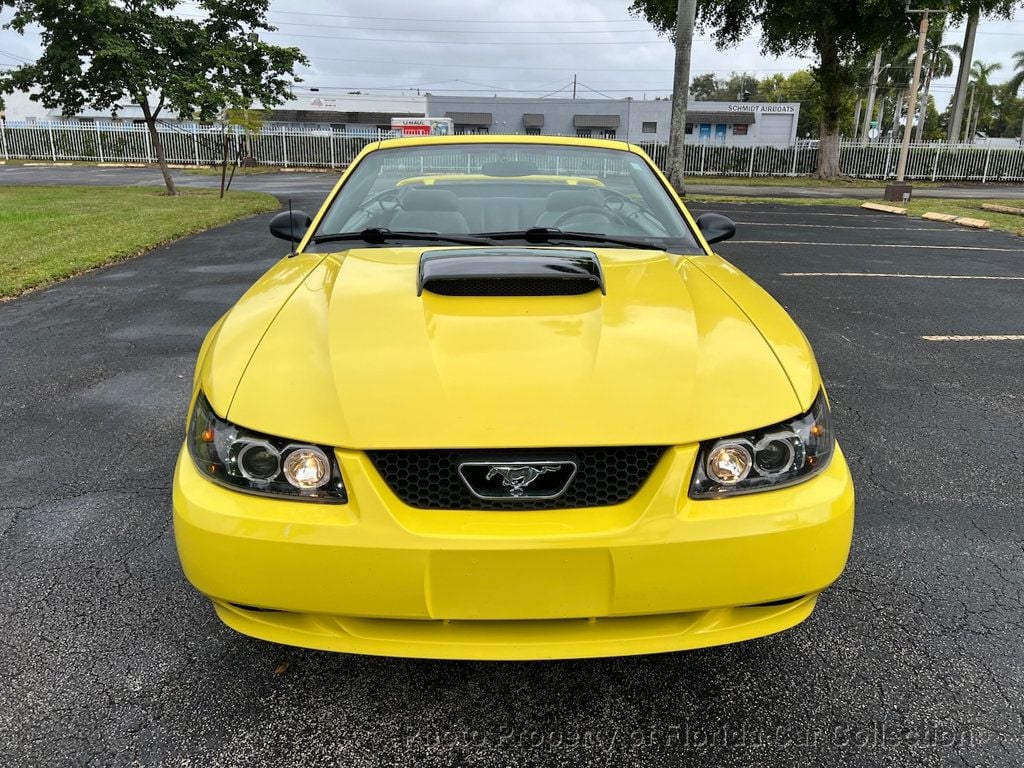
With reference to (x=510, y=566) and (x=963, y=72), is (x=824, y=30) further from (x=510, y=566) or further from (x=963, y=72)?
(x=510, y=566)

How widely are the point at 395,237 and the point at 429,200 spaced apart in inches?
12.8

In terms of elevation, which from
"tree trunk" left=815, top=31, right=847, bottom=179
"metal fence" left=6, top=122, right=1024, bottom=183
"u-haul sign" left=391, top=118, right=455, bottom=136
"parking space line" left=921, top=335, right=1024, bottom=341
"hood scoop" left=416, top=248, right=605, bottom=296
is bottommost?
"parking space line" left=921, top=335, right=1024, bottom=341

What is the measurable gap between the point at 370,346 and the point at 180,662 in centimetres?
111

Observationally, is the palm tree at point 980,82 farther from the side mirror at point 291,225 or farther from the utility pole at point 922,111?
the side mirror at point 291,225

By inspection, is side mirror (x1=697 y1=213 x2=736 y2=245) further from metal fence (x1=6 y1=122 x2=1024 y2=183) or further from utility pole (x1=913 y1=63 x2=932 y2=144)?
utility pole (x1=913 y1=63 x2=932 y2=144)

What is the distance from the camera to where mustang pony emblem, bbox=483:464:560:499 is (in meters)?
1.69

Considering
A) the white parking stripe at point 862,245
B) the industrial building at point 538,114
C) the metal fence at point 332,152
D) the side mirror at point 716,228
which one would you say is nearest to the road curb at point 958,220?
the white parking stripe at point 862,245

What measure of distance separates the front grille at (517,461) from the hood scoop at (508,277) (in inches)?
26.7

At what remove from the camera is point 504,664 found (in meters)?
2.16

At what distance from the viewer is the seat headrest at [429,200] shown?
3127 millimetres

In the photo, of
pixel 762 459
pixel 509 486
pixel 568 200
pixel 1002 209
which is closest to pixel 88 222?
pixel 568 200

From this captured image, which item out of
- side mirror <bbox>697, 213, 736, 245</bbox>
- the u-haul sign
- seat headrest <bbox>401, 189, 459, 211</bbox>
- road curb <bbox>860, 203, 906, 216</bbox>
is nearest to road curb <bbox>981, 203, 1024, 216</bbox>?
road curb <bbox>860, 203, 906, 216</bbox>

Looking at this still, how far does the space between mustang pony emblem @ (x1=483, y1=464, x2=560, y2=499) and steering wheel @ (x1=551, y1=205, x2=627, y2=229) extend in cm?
165

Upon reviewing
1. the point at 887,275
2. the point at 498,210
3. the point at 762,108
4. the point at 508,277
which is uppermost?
the point at 762,108
